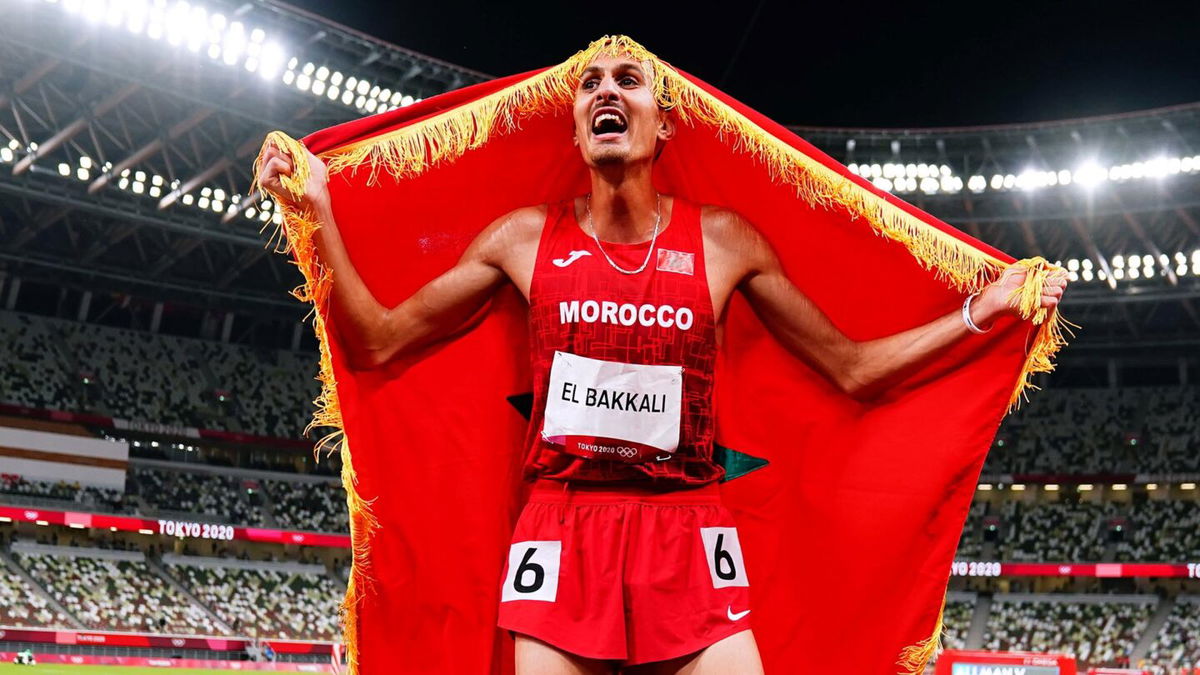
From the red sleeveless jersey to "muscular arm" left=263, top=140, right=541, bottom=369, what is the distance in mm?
209

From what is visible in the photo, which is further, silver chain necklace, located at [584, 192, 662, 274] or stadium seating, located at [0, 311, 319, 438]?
stadium seating, located at [0, 311, 319, 438]

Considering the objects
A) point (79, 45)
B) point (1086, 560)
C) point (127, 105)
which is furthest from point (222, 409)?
point (1086, 560)

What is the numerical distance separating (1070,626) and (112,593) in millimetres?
30630

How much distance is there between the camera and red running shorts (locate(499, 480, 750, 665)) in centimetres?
319

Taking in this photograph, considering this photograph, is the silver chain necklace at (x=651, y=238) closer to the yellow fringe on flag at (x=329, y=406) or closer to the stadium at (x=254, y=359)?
the yellow fringe on flag at (x=329, y=406)

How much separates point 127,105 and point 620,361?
1011 inches

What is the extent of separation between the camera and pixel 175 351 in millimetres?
41625

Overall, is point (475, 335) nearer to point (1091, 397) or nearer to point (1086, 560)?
point (1086, 560)

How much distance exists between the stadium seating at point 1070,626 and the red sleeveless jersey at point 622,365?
36.0 m

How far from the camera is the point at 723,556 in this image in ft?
11.2

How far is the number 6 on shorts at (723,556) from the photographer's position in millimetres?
3348

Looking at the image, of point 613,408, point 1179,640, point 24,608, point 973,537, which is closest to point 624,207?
point 613,408

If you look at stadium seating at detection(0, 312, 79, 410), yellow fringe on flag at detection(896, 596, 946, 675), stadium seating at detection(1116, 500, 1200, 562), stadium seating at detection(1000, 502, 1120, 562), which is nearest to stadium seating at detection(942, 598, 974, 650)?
stadium seating at detection(1000, 502, 1120, 562)

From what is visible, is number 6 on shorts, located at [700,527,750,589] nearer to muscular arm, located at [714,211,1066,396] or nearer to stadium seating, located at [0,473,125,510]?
muscular arm, located at [714,211,1066,396]
